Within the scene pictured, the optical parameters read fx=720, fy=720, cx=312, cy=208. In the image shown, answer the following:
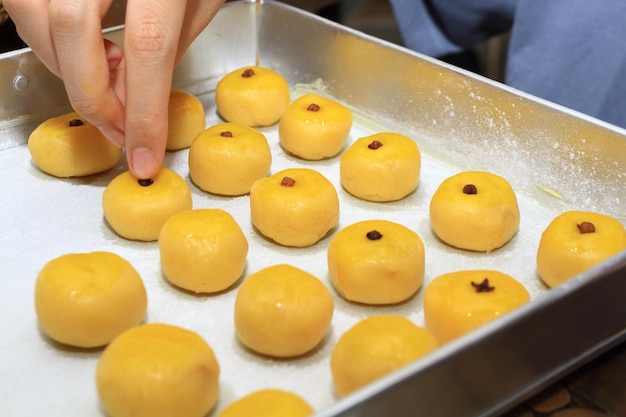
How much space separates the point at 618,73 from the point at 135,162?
1171 millimetres

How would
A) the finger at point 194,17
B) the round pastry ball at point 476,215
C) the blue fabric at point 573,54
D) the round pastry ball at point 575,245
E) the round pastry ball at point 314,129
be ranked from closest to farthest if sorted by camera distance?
the round pastry ball at point 575,245 → the round pastry ball at point 476,215 → the finger at point 194,17 → the round pastry ball at point 314,129 → the blue fabric at point 573,54

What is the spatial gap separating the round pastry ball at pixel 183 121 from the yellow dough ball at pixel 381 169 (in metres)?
0.37

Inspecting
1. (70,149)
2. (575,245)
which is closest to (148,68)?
(70,149)

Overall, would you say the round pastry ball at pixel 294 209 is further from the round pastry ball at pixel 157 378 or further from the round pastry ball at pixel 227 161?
the round pastry ball at pixel 157 378

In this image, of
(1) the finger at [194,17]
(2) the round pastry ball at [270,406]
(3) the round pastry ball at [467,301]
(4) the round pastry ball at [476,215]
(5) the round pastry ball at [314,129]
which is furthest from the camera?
(5) the round pastry ball at [314,129]

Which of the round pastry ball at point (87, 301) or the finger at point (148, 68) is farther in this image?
the finger at point (148, 68)

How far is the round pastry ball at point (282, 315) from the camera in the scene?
110 cm

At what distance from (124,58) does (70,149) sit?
30 centimetres

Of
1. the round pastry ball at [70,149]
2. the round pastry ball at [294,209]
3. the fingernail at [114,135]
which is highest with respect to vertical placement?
the fingernail at [114,135]

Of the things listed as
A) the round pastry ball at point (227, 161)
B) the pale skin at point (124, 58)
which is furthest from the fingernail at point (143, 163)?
the round pastry ball at point (227, 161)

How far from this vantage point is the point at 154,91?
1.32m

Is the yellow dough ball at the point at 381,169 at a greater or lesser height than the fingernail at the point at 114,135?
lesser

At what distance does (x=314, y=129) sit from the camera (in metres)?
1.63

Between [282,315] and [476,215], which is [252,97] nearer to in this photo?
[476,215]
